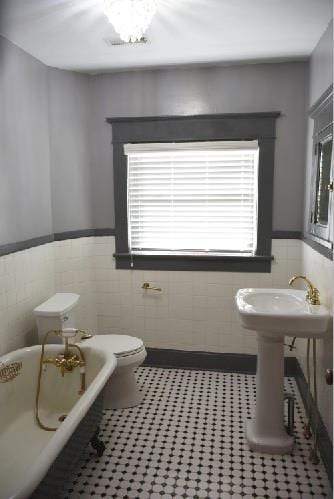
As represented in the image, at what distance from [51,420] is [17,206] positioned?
1.48 metres

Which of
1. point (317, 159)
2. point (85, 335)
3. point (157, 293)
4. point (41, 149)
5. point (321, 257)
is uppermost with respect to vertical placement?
point (41, 149)

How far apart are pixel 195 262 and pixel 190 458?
5.29 ft

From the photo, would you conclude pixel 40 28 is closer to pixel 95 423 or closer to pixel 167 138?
pixel 167 138

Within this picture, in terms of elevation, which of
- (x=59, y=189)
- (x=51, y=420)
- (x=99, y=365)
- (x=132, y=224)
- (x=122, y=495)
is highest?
(x=59, y=189)

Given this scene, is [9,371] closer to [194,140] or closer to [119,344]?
[119,344]

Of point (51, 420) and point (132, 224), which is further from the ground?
point (132, 224)

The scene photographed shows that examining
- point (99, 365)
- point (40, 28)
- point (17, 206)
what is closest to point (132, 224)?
point (17, 206)

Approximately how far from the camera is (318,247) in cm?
267

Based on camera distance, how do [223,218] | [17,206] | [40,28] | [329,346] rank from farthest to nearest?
A: [223,218] < [17,206] < [40,28] < [329,346]

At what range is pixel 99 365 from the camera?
2539mm

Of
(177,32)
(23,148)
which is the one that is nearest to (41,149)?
(23,148)

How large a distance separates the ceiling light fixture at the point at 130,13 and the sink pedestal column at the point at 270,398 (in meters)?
1.88

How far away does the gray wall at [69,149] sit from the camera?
10.9 feet

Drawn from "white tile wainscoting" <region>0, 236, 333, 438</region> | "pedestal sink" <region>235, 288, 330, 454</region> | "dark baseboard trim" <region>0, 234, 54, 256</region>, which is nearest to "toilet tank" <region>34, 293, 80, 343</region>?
"white tile wainscoting" <region>0, 236, 333, 438</region>
